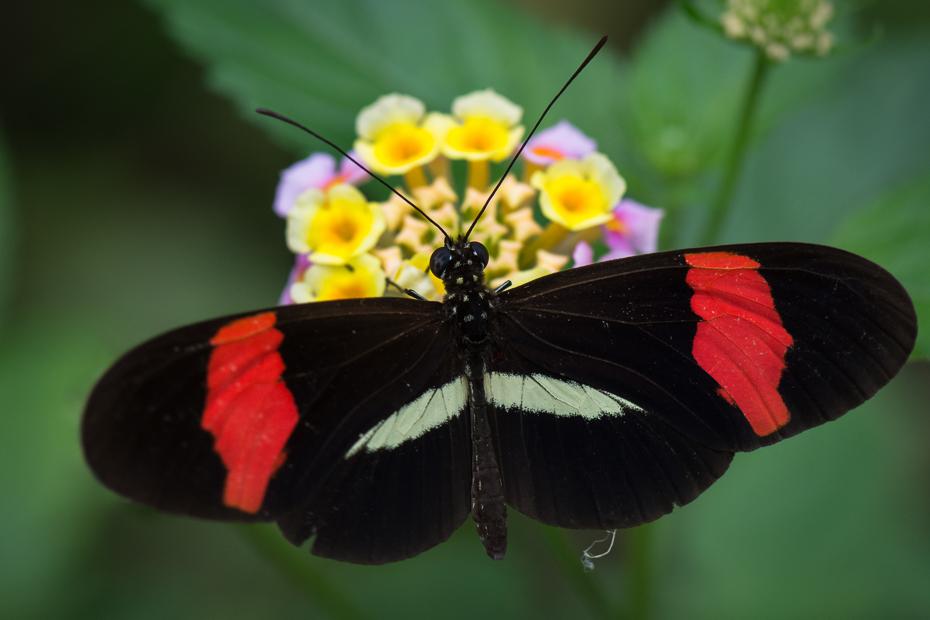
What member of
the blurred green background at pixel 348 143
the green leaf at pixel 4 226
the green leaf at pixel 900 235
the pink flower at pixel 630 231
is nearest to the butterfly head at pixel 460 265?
the pink flower at pixel 630 231

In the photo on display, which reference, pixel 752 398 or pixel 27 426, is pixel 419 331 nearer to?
pixel 752 398

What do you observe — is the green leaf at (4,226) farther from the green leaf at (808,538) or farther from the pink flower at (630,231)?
the green leaf at (808,538)

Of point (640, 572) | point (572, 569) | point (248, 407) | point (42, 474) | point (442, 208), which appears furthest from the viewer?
point (42, 474)

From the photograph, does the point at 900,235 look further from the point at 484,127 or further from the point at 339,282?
the point at 339,282

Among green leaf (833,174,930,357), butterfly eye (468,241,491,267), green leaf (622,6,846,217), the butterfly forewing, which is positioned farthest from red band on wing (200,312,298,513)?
green leaf (833,174,930,357)

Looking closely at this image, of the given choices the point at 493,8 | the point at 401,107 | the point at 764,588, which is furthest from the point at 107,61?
the point at 764,588

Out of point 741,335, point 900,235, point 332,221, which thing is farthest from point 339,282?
point 900,235
